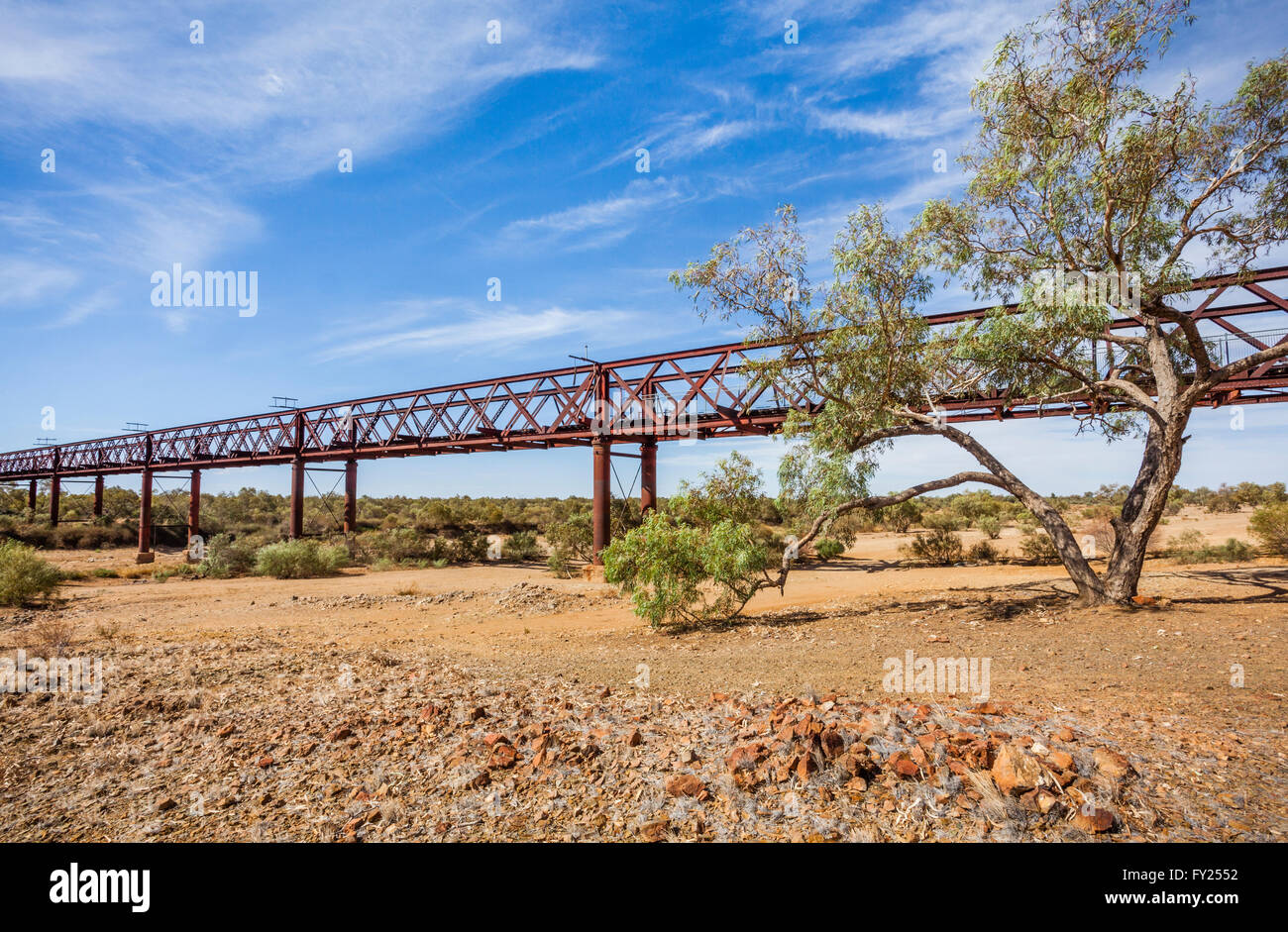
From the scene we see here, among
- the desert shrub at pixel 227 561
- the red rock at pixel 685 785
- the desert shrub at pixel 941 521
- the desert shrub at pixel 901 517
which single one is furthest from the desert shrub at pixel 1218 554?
the desert shrub at pixel 227 561

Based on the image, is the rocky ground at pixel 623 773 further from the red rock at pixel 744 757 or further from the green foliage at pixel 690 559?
the green foliage at pixel 690 559

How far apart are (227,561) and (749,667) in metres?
25.9

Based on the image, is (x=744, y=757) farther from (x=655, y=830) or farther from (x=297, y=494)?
(x=297, y=494)

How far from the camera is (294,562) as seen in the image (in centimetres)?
2486

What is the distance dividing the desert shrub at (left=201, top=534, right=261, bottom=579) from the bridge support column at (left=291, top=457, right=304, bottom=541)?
4406 millimetres

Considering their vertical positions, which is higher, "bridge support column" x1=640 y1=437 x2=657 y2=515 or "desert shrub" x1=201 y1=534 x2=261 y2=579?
"bridge support column" x1=640 y1=437 x2=657 y2=515

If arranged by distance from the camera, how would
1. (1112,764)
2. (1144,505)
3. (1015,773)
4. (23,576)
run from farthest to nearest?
(23,576), (1144,505), (1112,764), (1015,773)

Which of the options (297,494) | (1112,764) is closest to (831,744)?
(1112,764)

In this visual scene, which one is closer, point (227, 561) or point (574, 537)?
point (227, 561)

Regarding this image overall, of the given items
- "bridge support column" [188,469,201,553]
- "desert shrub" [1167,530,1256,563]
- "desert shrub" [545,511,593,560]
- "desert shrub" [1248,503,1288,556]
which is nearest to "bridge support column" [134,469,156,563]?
"bridge support column" [188,469,201,553]

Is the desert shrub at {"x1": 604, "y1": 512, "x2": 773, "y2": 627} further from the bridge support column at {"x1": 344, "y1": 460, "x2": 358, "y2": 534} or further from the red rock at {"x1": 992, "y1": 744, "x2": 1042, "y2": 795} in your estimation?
the bridge support column at {"x1": 344, "y1": 460, "x2": 358, "y2": 534}

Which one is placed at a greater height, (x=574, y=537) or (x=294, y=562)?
(x=574, y=537)

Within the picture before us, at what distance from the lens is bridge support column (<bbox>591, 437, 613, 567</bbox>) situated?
850 inches
